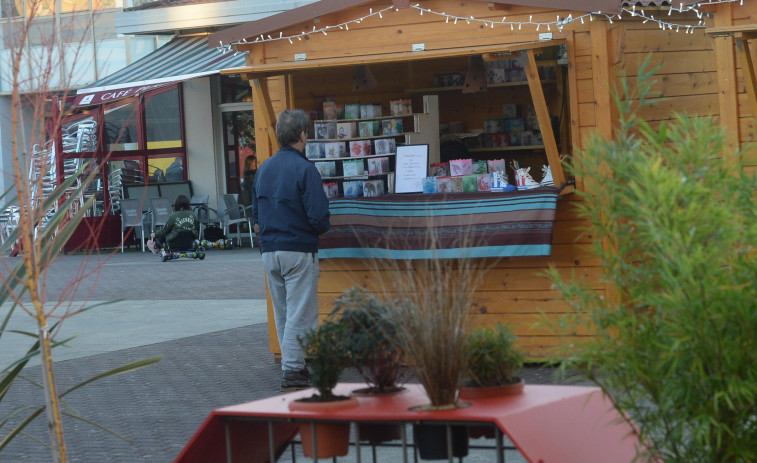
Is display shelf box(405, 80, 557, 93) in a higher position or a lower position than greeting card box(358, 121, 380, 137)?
higher

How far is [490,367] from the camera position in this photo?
4.03 m

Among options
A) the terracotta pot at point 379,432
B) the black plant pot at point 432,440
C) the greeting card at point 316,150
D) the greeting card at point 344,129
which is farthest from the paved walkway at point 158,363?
the greeting card at point 344,129

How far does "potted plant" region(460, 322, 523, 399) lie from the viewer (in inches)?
157

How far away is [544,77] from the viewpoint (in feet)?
34.4

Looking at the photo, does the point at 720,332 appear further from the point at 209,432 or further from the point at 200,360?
the point at 200,360

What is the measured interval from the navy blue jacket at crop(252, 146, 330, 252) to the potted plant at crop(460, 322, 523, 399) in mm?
3672

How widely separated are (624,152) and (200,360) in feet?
22.1

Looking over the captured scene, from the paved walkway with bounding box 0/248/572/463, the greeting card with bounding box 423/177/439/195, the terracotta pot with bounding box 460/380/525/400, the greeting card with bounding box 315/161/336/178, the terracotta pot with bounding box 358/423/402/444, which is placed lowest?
the paved walkway with bounding box 0/248/572/463

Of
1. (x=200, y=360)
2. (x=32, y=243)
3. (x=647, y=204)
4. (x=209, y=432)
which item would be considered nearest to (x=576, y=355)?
Result: (x=647, y=204)

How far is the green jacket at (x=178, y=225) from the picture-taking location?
1873cm

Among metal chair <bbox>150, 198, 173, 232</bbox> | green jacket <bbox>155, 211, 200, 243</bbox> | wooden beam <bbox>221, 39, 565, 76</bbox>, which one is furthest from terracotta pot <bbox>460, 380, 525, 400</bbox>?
metal chair <bbox>150, 198, 173, 232</bbox>

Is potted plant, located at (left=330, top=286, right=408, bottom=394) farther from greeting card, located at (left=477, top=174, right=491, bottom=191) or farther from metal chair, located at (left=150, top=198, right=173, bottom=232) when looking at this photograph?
metal chair, located at (left=150, top=198, right=173, bottom=232)

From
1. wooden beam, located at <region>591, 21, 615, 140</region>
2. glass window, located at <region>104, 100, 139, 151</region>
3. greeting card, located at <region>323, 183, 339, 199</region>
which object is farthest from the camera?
glass window, located at <region>104, 100, 139, 151</region>

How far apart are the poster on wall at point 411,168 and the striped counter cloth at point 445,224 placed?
315mm
